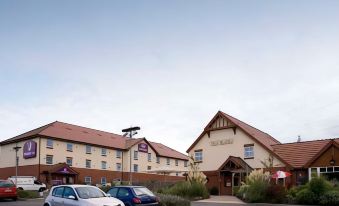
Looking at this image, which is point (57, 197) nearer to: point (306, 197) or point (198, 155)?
point (306, 197)

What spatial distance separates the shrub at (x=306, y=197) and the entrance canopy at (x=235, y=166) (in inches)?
469

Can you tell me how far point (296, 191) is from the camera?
1221 inches

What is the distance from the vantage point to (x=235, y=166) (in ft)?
139

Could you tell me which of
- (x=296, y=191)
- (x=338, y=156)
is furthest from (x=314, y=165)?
(x=296, y=191)

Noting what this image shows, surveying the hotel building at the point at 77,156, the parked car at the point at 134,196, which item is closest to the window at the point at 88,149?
the hotel building at the point at 77,156

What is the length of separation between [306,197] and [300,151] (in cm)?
1295

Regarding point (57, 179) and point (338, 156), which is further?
point (57, 179)

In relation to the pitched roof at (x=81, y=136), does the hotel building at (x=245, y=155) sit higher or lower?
lower

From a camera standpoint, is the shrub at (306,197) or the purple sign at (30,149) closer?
the shrub at (306,197)

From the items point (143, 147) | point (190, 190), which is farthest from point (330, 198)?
point (143, 147)

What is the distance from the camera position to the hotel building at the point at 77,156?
51.9 meters

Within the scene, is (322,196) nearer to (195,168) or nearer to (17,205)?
(195,168)

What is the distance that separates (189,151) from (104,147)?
16.6m

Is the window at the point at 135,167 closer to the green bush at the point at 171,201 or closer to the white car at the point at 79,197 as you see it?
the green bush at the point at 171,201
